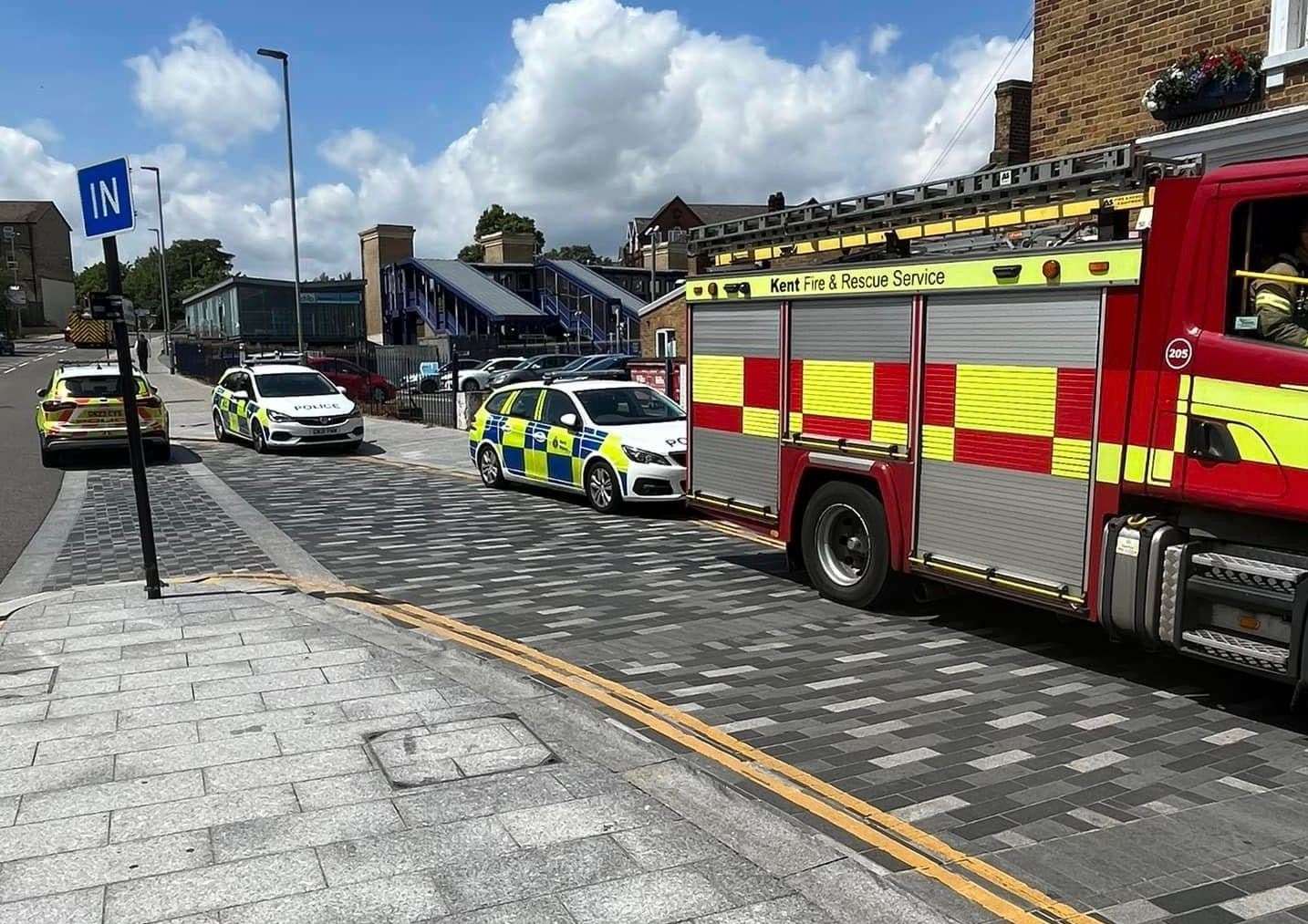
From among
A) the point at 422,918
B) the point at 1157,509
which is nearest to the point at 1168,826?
the point at 1157,509

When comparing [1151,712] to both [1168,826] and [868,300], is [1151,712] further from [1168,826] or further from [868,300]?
[868,300]

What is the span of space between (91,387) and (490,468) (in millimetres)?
7162

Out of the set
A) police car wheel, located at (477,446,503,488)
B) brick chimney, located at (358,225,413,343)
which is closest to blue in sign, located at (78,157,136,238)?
police car wheel, located at (477,446,503,488)

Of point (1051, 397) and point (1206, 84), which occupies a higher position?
point (1206, 84)

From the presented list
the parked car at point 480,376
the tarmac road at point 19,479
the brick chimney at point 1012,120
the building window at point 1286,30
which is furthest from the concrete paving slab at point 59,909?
the parked car at point 480,376

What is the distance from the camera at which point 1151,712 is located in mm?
5254

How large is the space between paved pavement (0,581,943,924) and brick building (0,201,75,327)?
122 m

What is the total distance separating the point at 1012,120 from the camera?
15734 millimetres

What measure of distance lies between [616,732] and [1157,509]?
2.97 metres

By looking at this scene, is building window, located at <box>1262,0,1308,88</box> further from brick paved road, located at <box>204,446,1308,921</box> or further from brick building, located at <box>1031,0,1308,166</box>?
brick paved road, located at <box>204,446,1308,921</box>

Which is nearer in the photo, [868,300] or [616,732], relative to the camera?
[616,732]

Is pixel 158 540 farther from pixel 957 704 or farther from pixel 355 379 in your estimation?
pixel 355 379

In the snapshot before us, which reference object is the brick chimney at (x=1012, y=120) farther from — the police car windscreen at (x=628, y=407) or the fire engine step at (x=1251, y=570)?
the fire engine step at (x=1251, y=570)

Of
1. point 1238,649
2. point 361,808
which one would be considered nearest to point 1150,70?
point 1238,649
